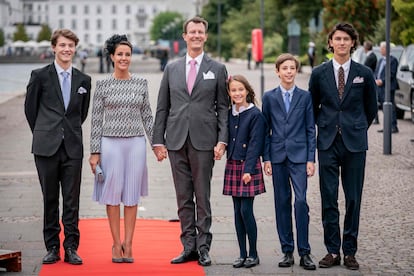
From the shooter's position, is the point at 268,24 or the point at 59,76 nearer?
the point at 59,76

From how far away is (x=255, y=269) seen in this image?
8.58 m

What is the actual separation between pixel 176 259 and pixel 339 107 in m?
1.84

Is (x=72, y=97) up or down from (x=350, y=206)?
up

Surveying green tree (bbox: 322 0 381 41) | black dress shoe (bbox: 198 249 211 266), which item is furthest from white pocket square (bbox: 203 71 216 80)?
green tree (bbox: 322 0 381 41)

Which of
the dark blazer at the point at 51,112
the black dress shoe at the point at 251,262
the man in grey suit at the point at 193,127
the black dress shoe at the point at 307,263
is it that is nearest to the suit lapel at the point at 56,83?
the dark blazer at the point at 51,112

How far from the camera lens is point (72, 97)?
28.7ft

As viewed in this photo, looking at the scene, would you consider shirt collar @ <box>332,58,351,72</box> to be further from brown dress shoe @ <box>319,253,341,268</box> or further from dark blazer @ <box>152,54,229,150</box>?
brown dress shoe @ <box>319,253,341,268</box>

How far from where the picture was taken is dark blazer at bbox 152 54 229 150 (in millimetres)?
8719

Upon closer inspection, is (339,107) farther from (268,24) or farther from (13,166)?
(268,24)

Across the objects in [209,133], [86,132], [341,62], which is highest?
[341,62]

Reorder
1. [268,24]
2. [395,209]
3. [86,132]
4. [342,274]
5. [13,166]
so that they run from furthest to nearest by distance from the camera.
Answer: [268,24], [86,132], [13,166], [395,209], [342,274]

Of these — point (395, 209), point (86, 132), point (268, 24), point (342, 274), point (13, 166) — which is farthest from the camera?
point (268, 24)

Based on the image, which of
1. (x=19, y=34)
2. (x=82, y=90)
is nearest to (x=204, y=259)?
(x=82, y=90)

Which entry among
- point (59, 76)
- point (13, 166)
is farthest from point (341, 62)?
point (13, 166)
